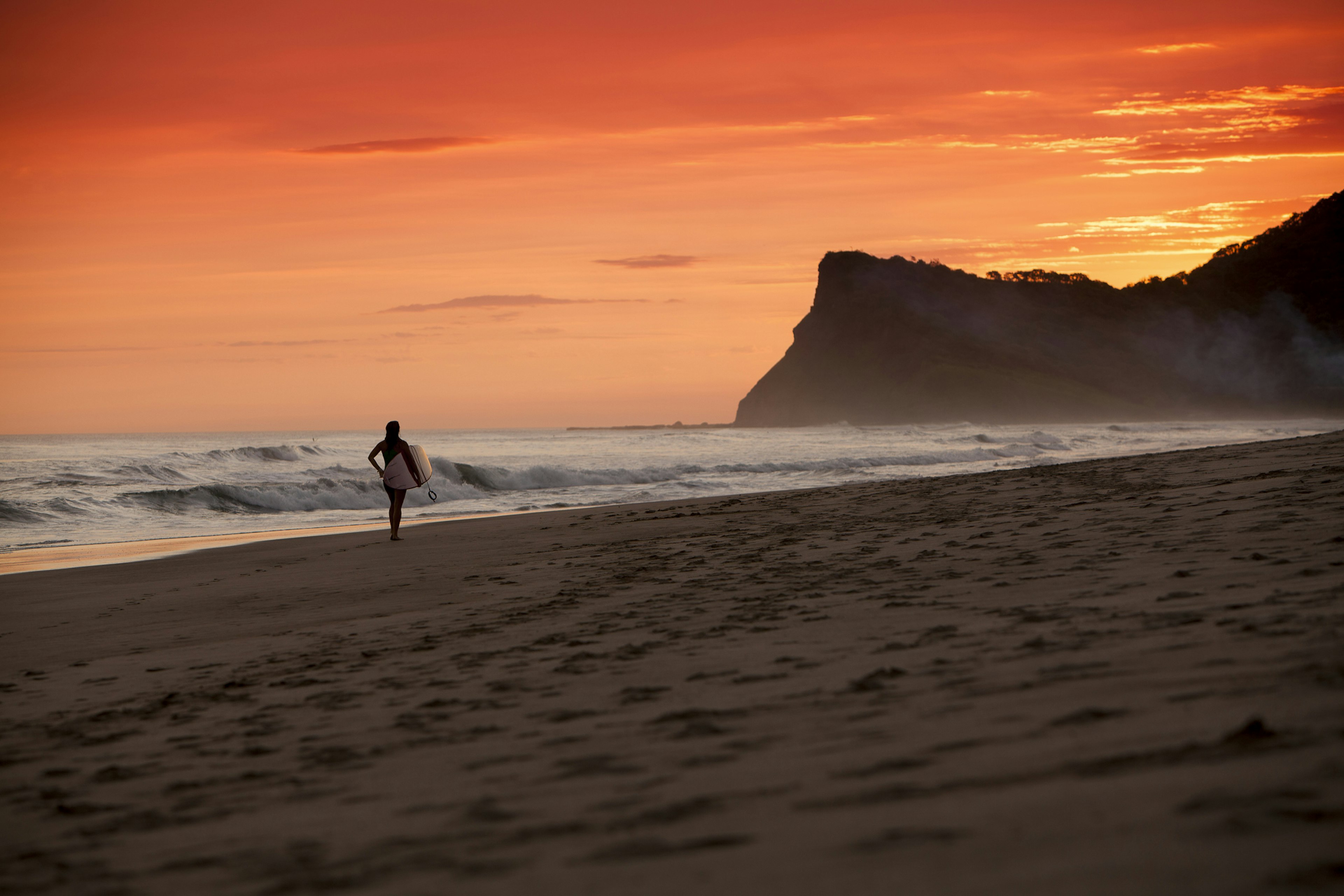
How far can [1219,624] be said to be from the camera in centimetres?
369

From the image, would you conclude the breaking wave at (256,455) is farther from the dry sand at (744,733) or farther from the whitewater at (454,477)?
the dry sand at (744,733)

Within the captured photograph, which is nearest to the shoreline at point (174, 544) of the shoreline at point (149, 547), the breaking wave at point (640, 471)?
the shoreline at point (149, 547)

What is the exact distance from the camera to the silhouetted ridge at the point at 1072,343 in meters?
119

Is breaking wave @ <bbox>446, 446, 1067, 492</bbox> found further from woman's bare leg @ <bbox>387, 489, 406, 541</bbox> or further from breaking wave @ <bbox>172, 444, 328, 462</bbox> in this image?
woman's bare leg @ <bbox>387, 489, 406, 541</bbox>

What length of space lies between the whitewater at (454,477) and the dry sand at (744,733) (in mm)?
11614

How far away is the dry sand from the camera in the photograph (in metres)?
2.11

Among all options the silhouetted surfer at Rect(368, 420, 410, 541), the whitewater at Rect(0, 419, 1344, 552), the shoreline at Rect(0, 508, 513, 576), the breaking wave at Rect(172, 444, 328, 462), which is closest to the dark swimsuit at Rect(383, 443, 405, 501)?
the silhouetted surfer at Rect(368, 420, 410, 541)

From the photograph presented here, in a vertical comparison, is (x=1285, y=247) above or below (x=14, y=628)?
above

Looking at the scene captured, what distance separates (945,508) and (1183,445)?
25032mm

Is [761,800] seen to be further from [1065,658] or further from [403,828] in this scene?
[1065,658]

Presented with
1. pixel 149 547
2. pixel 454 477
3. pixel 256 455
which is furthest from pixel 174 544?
pixel 256 455

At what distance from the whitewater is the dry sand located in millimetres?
11614

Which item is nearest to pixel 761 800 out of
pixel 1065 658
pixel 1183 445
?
pixel 1065 658

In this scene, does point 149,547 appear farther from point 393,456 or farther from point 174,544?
point 393,456
